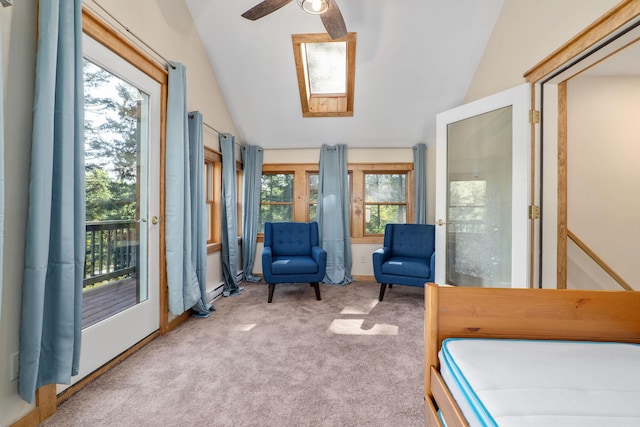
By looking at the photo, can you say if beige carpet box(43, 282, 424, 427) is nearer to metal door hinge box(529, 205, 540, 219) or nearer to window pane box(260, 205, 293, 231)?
metal door hinge box(529, 205, 540, 219)

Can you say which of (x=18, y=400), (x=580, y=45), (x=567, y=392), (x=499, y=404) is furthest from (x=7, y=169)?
(x=580, y=45)

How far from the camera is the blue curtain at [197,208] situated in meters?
2.47

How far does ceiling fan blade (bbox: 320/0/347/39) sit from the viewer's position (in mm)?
1857

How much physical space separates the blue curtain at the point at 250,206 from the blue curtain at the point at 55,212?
8.25 ft

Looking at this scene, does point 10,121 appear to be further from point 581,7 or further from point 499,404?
point 581,7

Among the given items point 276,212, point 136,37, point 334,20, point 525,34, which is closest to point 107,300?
point 136,37

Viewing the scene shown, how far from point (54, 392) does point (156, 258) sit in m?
0.95

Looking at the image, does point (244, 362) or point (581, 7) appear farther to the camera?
point (244, 362)

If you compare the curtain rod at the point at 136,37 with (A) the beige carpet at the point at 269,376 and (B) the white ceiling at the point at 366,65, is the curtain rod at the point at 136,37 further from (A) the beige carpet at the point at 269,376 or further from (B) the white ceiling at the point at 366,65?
(A) the beige carpet at the point at 269,376

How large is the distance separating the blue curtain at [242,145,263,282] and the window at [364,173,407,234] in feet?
5.32

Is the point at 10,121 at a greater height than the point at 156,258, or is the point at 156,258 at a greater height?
the point at 10,121

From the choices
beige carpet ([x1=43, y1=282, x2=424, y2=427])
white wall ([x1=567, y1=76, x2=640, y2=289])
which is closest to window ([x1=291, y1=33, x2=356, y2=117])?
white wall ([x1=567, y1=76, x2=640, y2=289])

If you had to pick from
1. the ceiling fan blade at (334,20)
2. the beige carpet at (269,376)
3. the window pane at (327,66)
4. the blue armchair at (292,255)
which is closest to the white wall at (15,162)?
the beige carpet at (269,376)

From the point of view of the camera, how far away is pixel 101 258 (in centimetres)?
177
